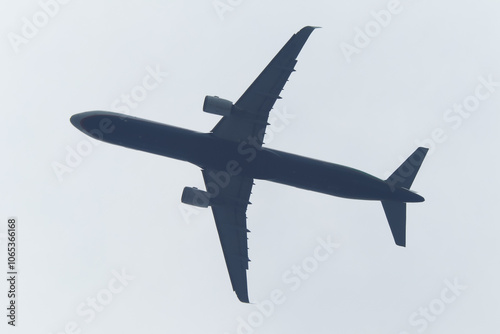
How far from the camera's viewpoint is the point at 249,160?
186ft

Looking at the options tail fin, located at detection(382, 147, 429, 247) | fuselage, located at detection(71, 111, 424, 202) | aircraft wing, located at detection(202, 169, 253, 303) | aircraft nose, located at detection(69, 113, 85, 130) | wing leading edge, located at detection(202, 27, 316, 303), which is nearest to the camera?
wing leading edge, located at detection(202, 27, 316, 303)

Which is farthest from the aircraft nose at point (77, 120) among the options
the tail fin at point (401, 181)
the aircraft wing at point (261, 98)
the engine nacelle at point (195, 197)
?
the tail fin at point (401, 181)

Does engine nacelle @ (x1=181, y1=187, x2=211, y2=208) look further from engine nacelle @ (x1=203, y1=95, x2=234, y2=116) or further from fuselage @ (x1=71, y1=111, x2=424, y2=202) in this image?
engine nacelle @ (x1=203, y1=95, x2=234, y2=116)

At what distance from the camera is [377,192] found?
55969 millimetres

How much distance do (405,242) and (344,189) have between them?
6.82m

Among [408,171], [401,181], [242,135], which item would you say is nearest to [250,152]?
[242,135]

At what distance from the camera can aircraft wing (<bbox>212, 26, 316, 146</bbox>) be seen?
51938 mm

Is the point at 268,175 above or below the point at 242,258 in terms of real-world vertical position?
above

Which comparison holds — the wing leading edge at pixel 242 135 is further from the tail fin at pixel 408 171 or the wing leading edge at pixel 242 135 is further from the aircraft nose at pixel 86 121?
the tail fin at pixel 408 171

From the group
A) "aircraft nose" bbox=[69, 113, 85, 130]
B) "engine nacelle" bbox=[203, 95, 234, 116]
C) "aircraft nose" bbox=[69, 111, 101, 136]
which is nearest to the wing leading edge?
"engine nacelle" bbox=[203, 95, 234, 116]

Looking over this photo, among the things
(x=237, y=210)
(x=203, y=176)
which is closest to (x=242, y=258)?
(x=237, y=210)

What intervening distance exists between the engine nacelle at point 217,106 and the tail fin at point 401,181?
44.3 ft

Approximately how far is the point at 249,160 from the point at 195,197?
20.3 feet

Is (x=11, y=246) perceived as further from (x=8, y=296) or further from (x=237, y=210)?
(x=237, y=210)
